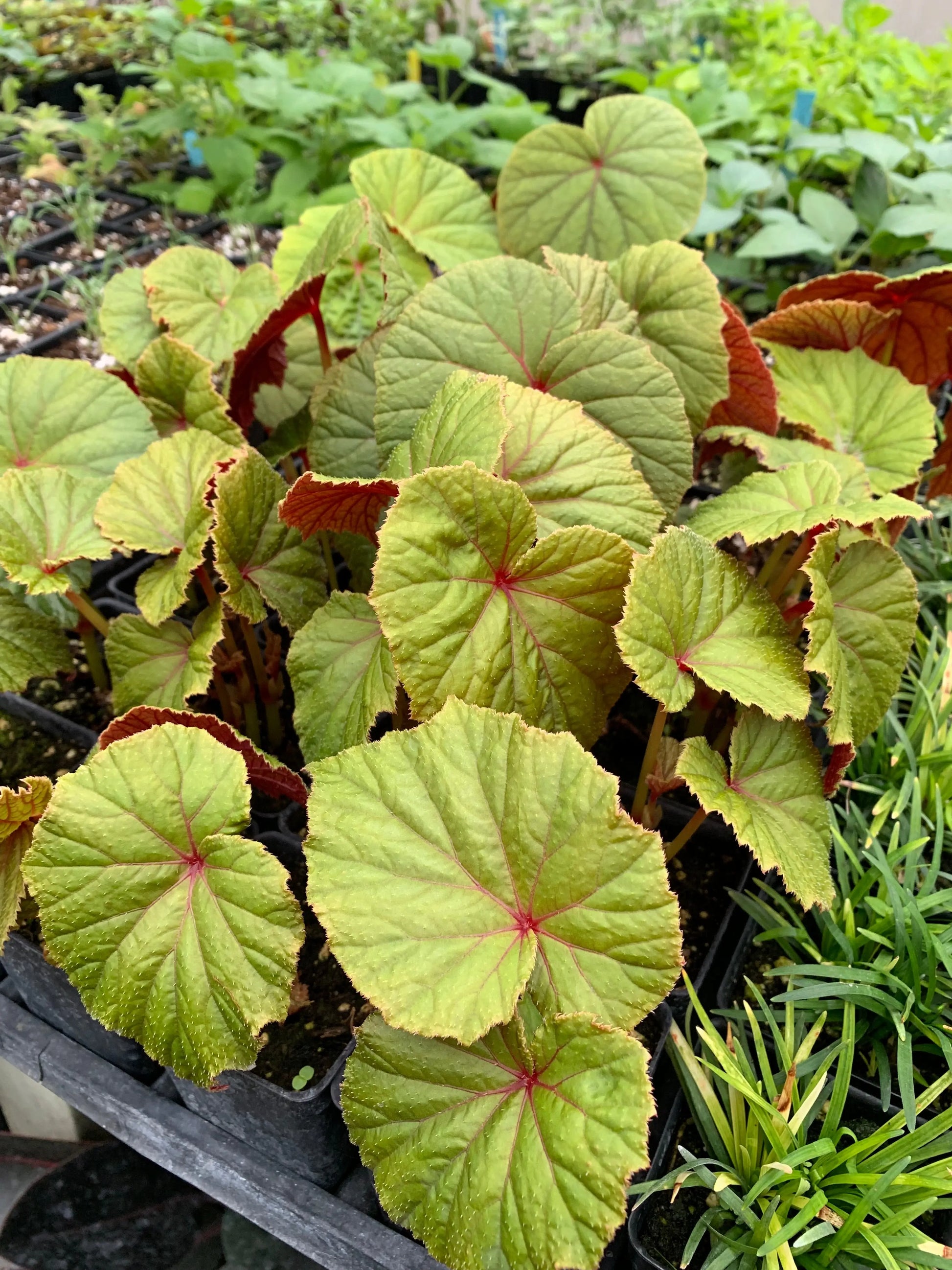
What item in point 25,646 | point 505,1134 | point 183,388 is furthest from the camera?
point 183,388

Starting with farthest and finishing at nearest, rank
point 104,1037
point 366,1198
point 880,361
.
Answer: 1. point 880,361
2. point 104,1037
3. point 366,1198

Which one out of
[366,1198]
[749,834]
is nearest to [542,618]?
[749,834]

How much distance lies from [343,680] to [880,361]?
1084mm

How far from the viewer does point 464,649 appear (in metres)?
0.98

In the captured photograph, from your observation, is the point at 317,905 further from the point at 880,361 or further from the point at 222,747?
the point at 880,361

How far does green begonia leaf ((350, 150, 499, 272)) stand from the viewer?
1.72m

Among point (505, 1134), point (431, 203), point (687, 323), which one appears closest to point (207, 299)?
point (431, 203)

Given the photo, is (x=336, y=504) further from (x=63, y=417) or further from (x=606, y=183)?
(x=606, y=183)

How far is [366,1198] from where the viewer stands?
106 cm

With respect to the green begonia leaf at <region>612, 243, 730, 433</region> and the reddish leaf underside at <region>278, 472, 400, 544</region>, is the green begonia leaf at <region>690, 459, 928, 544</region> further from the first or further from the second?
the reddish leaf underside at <region>278, 472, 400, 544</region>

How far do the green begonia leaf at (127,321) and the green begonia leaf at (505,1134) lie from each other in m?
1.19

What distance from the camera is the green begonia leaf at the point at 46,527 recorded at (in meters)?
1.16

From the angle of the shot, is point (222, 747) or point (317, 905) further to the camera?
point (222, 747)

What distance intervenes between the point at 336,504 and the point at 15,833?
0.52 metres
